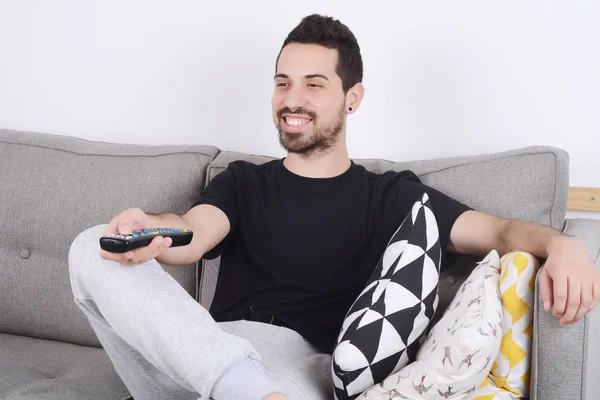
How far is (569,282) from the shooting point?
3.99 feet

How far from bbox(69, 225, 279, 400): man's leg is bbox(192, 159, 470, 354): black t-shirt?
1.09 ft

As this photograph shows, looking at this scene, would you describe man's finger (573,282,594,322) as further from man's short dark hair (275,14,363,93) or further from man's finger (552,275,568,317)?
man's short dark hair (275,14,363,93)

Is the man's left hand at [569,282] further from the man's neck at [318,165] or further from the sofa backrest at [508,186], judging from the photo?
the man's neck at [318,165]

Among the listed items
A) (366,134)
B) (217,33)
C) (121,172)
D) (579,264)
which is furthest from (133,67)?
(579,264)

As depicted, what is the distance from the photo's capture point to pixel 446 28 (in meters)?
1.96

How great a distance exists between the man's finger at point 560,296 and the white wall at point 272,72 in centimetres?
73

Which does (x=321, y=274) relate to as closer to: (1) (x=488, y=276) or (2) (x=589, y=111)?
(1) (x=488, y=276)

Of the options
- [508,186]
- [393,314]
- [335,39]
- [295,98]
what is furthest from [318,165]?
[393,314]

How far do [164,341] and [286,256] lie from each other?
51 centimetres

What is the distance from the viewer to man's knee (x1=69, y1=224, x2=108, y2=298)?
129 cm

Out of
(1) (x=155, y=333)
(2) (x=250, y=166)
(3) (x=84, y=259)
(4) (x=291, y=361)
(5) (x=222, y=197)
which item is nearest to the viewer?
(1) (x=155, y=333)

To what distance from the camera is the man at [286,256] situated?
120cm

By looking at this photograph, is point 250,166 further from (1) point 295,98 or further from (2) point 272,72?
(2) point 272,72

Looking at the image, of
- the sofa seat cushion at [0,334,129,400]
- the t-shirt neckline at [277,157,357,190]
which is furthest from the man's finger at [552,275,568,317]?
the sofa seat cushion at [0,334,129,400]
